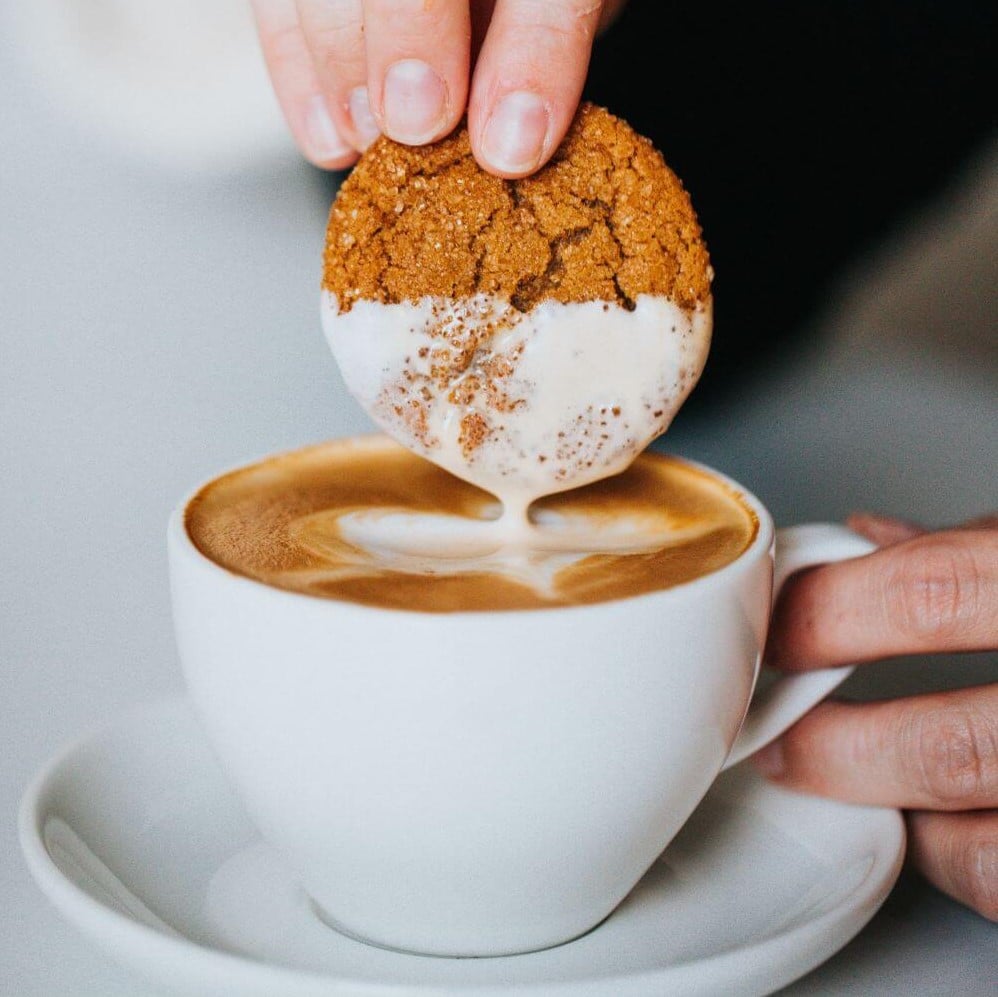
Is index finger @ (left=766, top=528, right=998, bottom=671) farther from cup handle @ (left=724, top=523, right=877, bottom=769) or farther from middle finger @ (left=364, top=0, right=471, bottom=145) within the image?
middle finger @ (left=364, top=0, right=471, bottom=145)

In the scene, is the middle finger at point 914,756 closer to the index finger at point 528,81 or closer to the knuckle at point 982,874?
the knuckle at point 982,874

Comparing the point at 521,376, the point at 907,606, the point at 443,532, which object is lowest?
the point at 907,606

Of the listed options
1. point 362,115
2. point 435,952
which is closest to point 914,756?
point 435,952

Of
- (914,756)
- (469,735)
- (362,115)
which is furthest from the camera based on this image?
(362,115)

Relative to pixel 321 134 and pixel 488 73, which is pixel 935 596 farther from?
pixel 321 134

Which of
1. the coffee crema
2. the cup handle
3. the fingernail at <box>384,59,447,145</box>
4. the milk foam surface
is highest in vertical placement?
the fingernail at <box>384,59,447,145</box>

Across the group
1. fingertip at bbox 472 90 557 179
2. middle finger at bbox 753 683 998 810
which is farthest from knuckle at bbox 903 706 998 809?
fingertip at bbox 472 90 557 179
